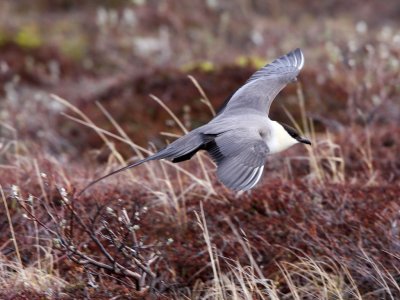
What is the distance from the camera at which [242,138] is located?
4.16 metres

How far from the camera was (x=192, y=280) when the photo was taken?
14.5ft

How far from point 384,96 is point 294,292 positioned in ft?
11.8

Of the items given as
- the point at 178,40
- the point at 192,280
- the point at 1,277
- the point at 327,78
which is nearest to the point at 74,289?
the point at 1,277

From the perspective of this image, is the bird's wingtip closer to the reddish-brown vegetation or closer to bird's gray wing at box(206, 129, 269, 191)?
the reddish-brown vegetation

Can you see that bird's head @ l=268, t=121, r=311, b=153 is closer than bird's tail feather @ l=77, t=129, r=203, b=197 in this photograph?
No

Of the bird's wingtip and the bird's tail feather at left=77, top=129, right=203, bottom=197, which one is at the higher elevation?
the bird's tail feather at left=77, top=129, right=203, bottom=197

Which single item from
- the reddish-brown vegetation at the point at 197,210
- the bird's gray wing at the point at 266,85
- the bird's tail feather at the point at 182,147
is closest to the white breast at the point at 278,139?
the bird's gray wing at the point at 266,85

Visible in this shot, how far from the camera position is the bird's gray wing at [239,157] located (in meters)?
3.78

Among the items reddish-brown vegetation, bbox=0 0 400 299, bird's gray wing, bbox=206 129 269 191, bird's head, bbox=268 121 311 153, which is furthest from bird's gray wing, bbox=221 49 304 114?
bird's gray wing, bbox=206 129 269 191

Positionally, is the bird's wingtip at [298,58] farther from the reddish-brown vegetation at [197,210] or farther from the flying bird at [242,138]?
the reddish-brown vegetation at [197,210]

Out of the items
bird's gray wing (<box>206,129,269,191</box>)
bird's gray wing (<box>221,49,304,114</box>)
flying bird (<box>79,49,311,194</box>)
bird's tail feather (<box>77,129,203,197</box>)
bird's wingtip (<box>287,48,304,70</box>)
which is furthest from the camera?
bird's wingtip (<box>287,48,304,70</box>)

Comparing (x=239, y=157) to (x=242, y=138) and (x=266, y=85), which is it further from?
(x=266, y=85)

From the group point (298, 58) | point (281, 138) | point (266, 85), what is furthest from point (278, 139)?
point (298, 58)

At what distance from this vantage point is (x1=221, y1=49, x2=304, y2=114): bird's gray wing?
495 centimetres
